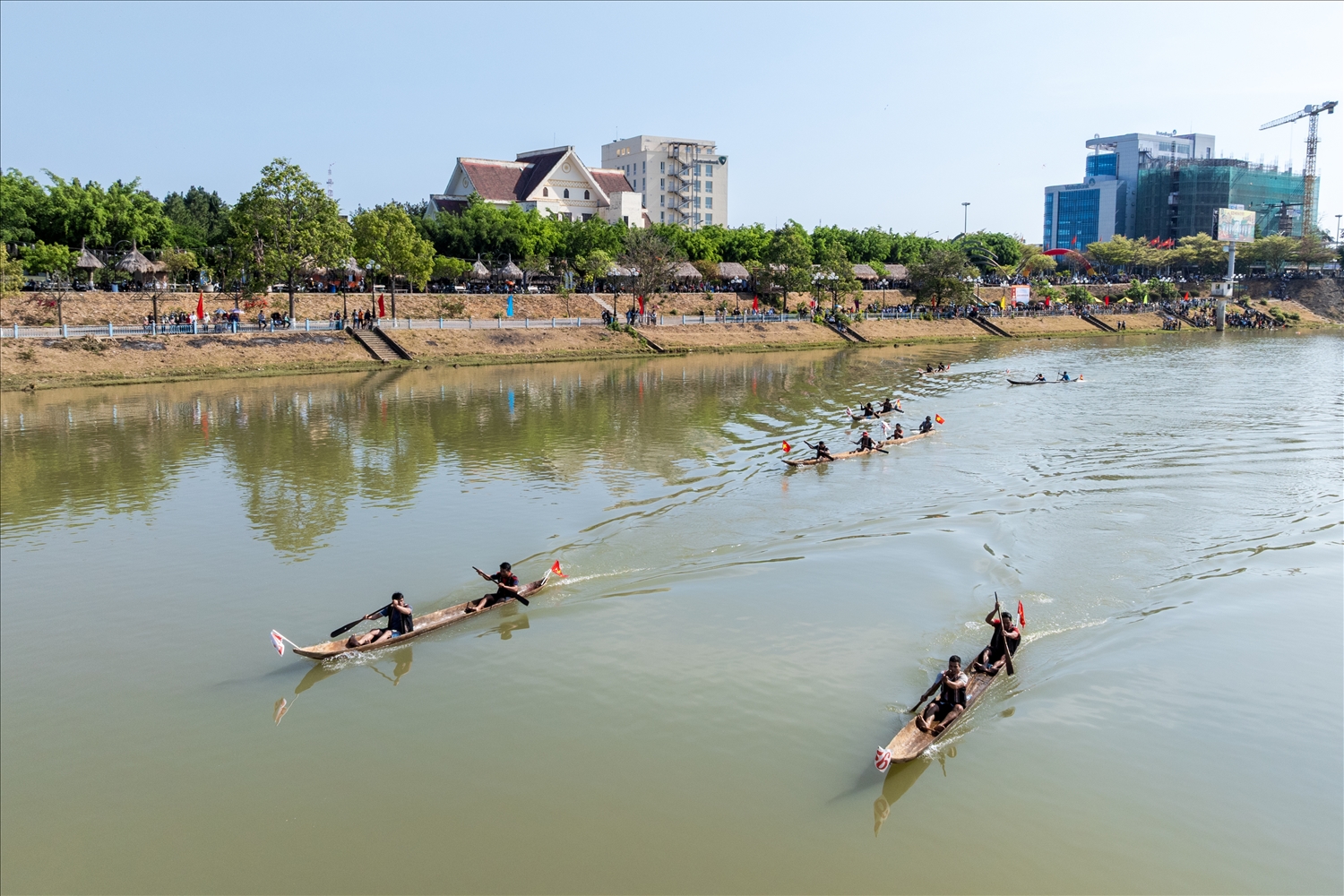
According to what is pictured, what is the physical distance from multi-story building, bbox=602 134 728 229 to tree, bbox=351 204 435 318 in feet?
239

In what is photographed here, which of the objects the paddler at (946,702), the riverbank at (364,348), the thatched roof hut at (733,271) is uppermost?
the thatched roof hut at (733,271)

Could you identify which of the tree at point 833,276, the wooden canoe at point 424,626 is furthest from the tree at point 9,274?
the tree at point 833,276

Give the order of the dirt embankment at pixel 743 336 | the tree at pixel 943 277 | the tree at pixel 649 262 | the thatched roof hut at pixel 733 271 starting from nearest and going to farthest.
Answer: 1. the dirt embankment at pixel 743 336
2. the tree at pixel 649 262
3. the thatched roof hut at pixel 733 271
4. the tree at pixel 943 277

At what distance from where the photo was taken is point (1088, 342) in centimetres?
8850

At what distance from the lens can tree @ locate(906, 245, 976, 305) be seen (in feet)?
303

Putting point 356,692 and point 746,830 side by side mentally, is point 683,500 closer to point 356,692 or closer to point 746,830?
point 356,692

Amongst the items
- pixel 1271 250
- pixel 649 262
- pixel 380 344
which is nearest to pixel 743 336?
pixel 649 262

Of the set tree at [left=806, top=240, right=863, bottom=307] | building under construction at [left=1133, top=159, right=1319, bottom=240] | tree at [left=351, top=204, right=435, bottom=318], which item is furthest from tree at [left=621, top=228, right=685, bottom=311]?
building under construction at [left=1133, top=159, right=1319, bottom=240]

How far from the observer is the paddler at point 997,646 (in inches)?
632

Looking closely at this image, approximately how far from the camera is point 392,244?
6381 cm

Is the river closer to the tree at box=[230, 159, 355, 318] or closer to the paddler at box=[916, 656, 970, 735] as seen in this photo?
the paddler at box=[916, 656, 970, 735]

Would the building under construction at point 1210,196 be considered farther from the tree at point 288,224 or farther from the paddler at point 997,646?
the paddler at point 997,646

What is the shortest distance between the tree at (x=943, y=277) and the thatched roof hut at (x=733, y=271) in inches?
676

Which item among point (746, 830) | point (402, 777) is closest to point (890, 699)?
point (746, 830)
